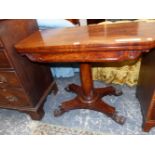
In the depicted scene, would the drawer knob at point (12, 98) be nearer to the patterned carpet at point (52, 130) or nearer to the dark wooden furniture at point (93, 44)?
the patterned carpet at point (52, 130)

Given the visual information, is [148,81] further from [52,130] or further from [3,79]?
[3,79]

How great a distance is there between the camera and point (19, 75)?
45.7 inches

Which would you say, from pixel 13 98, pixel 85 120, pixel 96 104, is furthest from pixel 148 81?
pixel 13 98

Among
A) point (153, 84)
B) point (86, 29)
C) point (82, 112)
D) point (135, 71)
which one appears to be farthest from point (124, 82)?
point (86, 29)

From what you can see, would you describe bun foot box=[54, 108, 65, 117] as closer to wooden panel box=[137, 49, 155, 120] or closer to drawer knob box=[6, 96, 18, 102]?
drawer knob box=[6, 96, 18, 102]

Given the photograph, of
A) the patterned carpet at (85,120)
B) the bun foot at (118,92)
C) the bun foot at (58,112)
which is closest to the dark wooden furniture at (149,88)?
the patterned carpet at (85,120)

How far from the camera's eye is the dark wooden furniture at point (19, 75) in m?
1.06

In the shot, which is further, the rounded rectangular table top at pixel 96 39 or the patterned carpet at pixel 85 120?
the patterned carpet at pixel 85 120

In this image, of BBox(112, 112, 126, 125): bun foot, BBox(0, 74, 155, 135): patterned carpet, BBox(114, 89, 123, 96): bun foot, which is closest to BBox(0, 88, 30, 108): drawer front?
BBox(0, 74, 155, 135): patterned carpet

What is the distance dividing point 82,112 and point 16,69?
684 mm

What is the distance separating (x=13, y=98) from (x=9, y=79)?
0.67 ft
